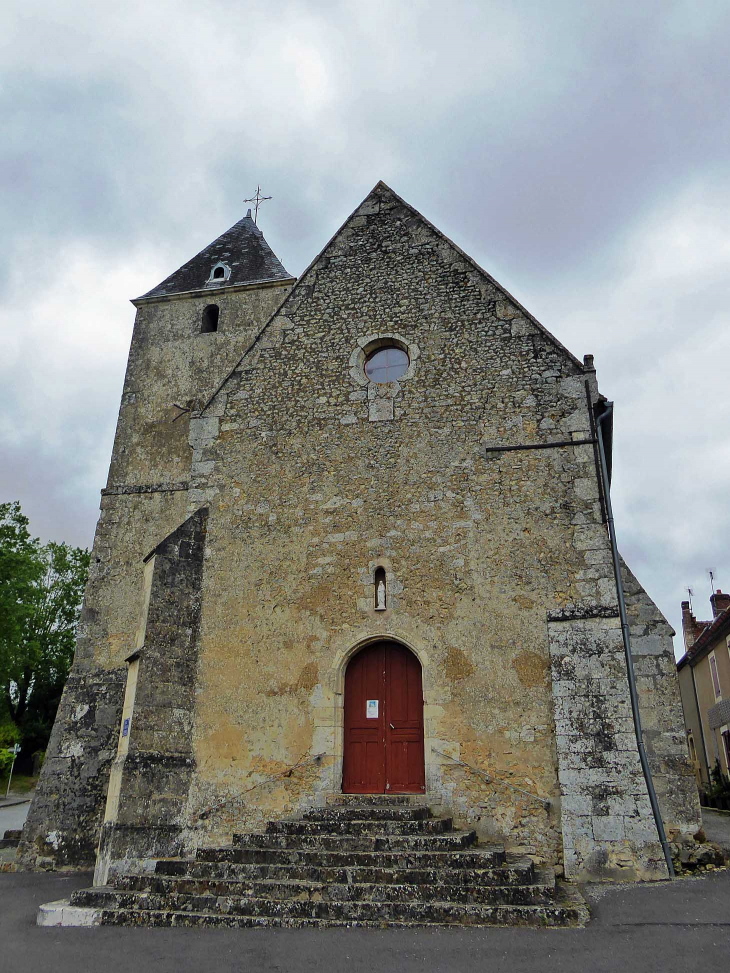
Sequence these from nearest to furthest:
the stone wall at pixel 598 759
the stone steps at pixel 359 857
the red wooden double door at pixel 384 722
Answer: the stone steps at pixel 359 857, the stone wall at pixel 598 759, the red wooden double door at pixel 384 722

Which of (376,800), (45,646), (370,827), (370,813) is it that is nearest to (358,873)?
(370,827)

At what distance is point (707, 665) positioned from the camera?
853 inches

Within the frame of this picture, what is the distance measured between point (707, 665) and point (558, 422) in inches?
628

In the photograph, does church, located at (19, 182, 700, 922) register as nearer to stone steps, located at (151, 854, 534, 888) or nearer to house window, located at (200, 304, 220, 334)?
stone steps, located at (151, 854, 534, 888)

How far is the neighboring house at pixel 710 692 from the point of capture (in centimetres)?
1944

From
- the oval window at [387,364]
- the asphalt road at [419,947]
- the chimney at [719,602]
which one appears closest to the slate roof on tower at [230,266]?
the oval window at [387,364]

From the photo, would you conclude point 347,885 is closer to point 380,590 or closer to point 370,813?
point 370,813

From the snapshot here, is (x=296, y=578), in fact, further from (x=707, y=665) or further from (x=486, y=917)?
(x=707, y=665)

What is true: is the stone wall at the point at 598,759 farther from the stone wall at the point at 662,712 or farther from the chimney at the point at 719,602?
the chimney at the point at 719,602

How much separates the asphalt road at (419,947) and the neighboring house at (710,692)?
1467 cm

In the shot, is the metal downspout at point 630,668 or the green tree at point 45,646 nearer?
the metal downspout at point 630,668

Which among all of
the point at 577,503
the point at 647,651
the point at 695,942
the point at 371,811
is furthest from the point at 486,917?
the point at 577,503

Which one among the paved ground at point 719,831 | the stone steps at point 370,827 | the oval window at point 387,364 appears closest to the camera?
the stone steps at point 370,827

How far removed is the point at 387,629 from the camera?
8875 millimetres
